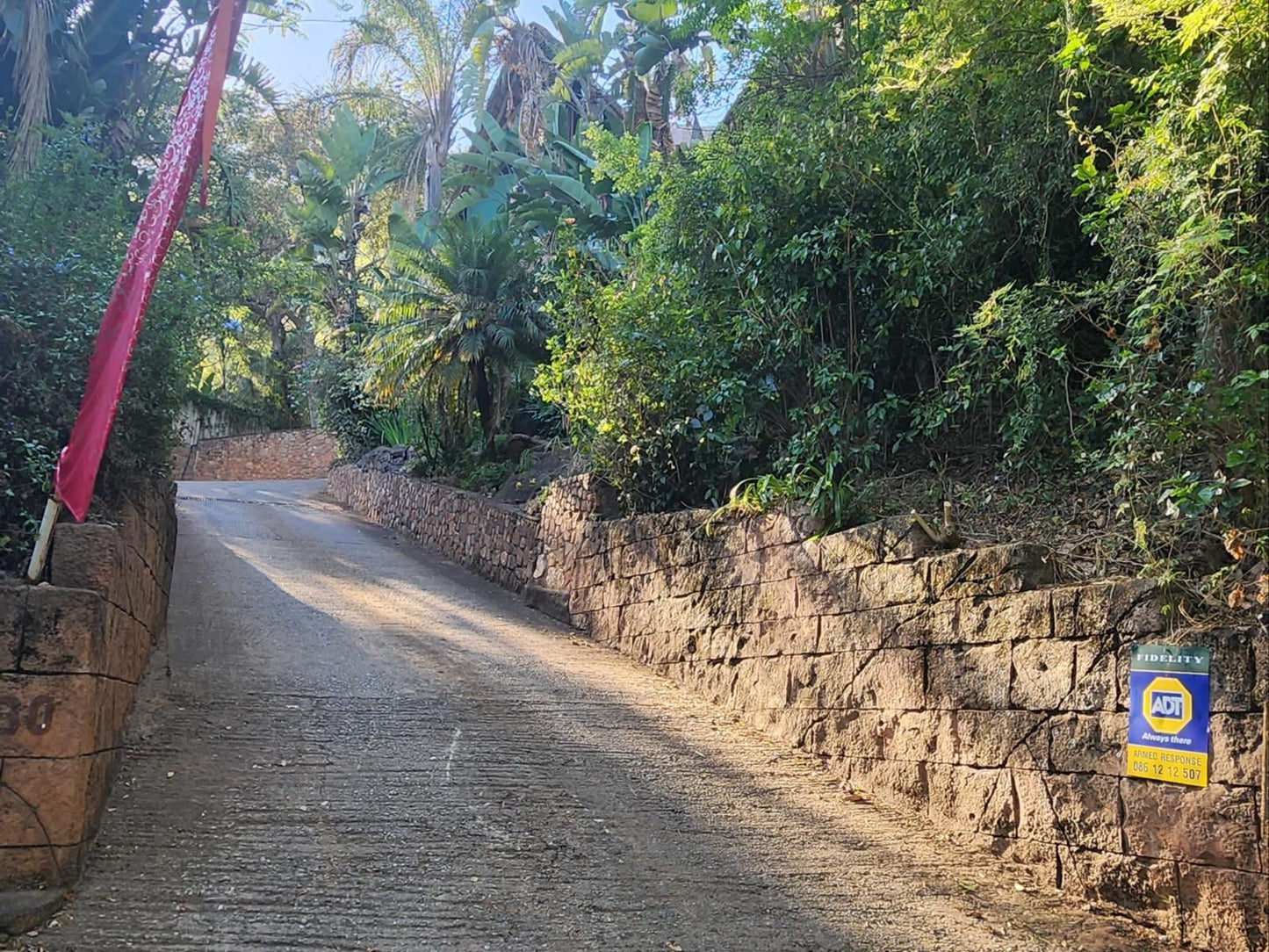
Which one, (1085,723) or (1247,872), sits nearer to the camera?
(1247,872)

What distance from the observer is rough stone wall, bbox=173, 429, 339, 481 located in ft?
97.5

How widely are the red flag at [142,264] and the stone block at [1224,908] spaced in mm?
5576

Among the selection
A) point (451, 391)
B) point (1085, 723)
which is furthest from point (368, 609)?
point (1085, 723)

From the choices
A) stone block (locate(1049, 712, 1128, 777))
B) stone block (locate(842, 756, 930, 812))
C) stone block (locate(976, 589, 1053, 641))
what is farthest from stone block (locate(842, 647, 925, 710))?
stone block (locate(1049, 712, 1128, 777))

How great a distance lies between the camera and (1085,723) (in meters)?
4.56

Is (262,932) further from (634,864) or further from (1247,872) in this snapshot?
(1247,872)

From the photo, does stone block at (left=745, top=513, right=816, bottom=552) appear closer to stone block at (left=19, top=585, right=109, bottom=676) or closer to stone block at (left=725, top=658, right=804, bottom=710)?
stone block at (left=725, top=658, right=804, bottom=710)

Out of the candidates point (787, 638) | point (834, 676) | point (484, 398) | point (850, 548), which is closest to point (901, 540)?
point (850, 548)

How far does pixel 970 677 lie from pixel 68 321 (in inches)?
233

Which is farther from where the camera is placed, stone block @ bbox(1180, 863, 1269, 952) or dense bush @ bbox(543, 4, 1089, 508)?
dense bush @ bbox(543, 4, 1089, 508)

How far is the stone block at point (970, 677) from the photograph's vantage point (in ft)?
16.5

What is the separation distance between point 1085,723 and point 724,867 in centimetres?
199

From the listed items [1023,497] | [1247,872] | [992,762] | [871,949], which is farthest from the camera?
[1023,497]

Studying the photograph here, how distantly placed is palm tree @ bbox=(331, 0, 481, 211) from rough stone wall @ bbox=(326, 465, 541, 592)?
285 inches
